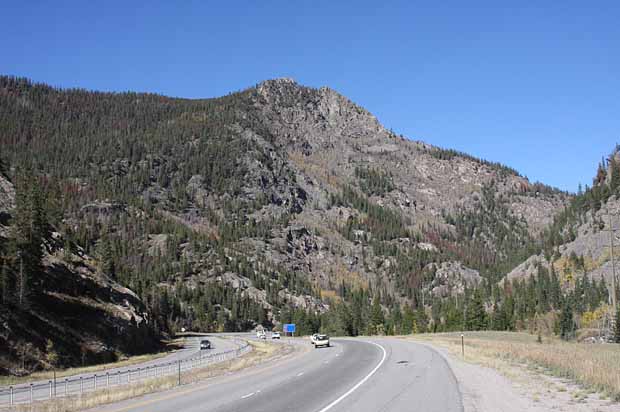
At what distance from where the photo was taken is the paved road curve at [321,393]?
17.1 meters

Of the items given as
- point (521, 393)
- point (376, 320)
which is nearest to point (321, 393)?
point (521, 393)

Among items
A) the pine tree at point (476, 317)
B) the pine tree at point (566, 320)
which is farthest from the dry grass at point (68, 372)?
the pine tree at point (476, 317)

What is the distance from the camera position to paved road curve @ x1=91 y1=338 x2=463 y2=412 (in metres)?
17.1

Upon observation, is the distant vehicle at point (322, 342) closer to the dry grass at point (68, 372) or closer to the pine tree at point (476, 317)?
the dry grass at point (68, 372)

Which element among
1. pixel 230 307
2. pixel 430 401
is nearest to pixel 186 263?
pixel 230 307

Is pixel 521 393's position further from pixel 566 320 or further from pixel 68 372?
pixel 566 320

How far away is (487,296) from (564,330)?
210 feet

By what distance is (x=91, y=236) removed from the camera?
176 metres

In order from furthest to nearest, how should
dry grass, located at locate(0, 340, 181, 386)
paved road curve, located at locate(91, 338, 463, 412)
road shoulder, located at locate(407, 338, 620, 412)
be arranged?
dry grass, located at locate(0, 340, 181, 386)
paved road curve, located at locate(91, 338, 463, 412)
road shoulder, located at locate(407, 338, 620, 412)

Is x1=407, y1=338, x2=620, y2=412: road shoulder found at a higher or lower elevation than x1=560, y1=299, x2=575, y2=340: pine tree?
higher

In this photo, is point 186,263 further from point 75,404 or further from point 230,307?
A: point 75,404

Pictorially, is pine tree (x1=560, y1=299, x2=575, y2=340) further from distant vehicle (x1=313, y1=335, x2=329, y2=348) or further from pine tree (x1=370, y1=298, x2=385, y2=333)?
distant vehicle (x1=313, y1=335, x2=329, y2=348)

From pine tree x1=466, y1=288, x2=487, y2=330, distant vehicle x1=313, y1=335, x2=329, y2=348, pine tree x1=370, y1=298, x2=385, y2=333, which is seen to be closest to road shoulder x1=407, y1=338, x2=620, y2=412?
distant vehicle x1=313, y1=335, x2=329, y2=348

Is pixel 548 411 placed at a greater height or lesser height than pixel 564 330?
greater
